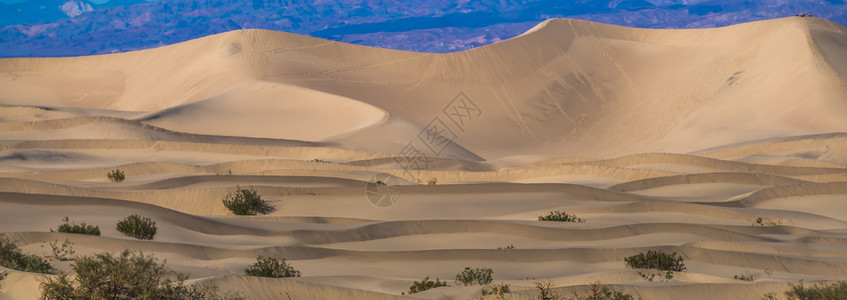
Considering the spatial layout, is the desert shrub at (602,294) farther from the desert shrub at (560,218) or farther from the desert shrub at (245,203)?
the desert shrub at (245,203)

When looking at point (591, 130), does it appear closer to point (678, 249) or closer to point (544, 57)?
point (544, 57)

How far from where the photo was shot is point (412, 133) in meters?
49.0

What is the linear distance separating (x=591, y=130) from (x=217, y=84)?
24777 mm

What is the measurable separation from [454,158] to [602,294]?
28952 millimetres

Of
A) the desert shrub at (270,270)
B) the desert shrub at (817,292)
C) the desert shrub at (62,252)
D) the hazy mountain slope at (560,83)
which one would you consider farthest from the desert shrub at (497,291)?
the hazy mountain slope at (560,83)

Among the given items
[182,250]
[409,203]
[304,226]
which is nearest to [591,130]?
[409,203]

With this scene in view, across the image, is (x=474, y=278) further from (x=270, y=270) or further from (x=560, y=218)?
(x=560, y=218)

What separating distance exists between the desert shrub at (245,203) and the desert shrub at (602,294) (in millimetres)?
11070

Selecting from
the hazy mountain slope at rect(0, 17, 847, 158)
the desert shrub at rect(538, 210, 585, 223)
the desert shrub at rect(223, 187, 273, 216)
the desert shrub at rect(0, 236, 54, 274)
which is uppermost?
the hazy mountain slope at rect(0, 17, 847, 158)

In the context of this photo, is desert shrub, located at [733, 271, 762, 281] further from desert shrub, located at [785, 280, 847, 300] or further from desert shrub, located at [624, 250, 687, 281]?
desert shrub, located at [785, 280, 847, 300]

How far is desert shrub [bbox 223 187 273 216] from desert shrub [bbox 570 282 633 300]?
11070mm

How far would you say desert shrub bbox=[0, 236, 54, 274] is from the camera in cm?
1013

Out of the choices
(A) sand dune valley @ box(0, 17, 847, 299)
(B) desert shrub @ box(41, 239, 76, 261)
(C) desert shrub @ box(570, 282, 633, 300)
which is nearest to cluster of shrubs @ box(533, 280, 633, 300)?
(C) desert shrub @ box(570, 282, 633, 300)

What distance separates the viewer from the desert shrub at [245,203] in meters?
20.2
